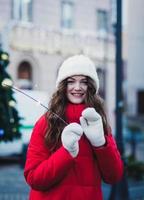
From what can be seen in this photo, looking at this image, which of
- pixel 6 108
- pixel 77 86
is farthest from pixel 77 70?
pixel 6 108

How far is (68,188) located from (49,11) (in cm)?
1767

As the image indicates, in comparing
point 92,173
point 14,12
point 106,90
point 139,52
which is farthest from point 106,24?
point 92,173

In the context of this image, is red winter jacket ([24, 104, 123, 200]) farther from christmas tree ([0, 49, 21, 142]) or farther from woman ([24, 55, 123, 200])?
christmas tree ([0, 49, 21, 142])

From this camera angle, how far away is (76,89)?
8.75 ft

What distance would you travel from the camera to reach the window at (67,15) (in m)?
20.2

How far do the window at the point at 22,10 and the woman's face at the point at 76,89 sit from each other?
15956 mm

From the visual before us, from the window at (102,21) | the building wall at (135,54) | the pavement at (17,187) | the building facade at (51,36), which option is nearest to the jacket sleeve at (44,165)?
the pavement at (17,187)

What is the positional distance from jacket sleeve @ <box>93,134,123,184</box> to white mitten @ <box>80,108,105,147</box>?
45 mm

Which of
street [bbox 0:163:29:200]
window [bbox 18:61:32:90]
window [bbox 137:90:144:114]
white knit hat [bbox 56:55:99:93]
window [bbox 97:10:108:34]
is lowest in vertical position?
window [bbox 137:90:144:114]

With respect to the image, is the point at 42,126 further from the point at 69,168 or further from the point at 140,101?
the point at 140,101

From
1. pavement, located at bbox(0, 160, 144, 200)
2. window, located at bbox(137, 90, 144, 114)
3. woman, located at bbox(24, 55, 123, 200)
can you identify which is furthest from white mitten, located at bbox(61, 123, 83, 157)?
window, located at bbox(137, 90, 144, 114)

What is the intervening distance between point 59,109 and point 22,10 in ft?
54.2

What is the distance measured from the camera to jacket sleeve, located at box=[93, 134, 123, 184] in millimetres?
2500

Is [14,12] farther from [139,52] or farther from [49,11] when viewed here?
[139,52]
